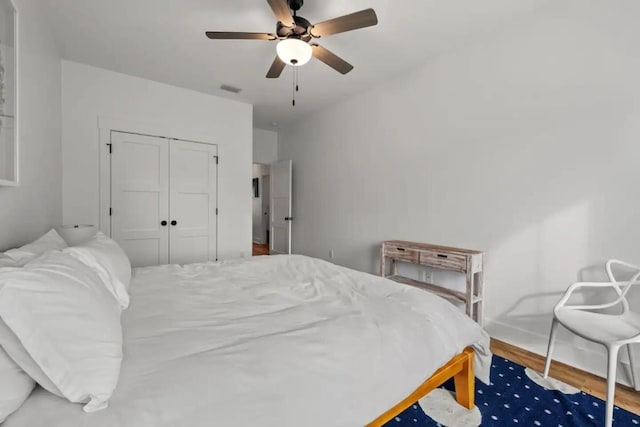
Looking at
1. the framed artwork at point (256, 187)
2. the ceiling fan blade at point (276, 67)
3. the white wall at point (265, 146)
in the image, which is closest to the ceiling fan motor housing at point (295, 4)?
the ceiling fan blade at point (276, 67)

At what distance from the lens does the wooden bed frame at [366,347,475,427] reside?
117 cm

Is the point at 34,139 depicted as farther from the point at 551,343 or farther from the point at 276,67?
the point at 551,343

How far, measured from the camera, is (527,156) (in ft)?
7.71

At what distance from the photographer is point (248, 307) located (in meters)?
1.42

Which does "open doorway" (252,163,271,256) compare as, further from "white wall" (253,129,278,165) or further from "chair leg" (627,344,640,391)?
"chair leg" (627,344,640,391)

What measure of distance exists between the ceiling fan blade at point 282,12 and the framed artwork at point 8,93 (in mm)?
1348

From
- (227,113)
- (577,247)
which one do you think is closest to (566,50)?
(577,247)

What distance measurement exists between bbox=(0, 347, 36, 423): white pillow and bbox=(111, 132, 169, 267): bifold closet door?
3199mm

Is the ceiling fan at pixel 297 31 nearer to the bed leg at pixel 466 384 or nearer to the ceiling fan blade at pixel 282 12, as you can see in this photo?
the ceiling fan blade at pixel 282 12

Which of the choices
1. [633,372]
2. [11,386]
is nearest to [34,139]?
[11,386]

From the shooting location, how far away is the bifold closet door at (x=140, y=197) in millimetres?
3414

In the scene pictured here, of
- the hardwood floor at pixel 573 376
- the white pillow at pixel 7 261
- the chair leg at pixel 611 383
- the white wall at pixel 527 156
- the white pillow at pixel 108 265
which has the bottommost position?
the hardwood floor at pixel 573 376

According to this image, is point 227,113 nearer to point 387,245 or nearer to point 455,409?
point 387,245

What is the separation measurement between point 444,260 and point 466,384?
1.25 m
